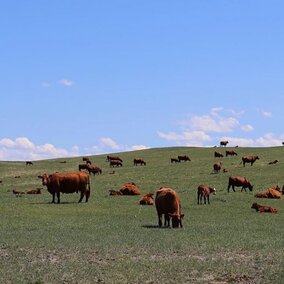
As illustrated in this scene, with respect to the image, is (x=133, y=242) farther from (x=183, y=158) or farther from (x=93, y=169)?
(x=183, y=158)

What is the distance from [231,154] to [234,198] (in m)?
47.1

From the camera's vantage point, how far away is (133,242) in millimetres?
21766

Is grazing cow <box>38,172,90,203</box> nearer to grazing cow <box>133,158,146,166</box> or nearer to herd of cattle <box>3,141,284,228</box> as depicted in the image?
herd of cattle <box>3,141,284,228</box>

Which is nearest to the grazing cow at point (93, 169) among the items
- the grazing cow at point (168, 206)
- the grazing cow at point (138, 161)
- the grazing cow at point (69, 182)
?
the grazing cow at point (138, 161)

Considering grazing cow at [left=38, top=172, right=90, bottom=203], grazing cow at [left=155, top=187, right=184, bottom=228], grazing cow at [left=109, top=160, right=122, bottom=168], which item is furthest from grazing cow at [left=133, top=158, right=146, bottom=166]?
grazing cow at [left=155, top=187, right=184, bottom=228]

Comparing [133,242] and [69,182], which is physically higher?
[69,182]

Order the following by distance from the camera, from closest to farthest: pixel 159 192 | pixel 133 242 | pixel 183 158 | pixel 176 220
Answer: pixel 133 242, pixel 176 220, pixel 159 192, pixel 183 158

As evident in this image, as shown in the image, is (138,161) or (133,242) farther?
(138,161)

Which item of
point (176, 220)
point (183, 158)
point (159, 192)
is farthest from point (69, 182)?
point (183, 158)

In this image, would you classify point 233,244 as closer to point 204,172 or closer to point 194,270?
point 194,270

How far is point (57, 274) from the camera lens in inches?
630

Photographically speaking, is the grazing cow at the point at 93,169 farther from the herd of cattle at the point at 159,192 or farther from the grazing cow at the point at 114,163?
the herd of cattle at the point at 159,192

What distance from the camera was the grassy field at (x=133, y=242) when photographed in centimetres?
1608

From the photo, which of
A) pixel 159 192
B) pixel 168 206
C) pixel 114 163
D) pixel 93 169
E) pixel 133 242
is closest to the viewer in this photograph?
pixel 133 242
